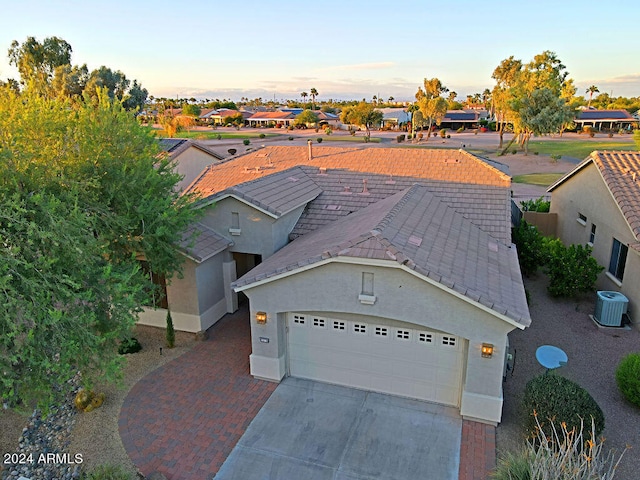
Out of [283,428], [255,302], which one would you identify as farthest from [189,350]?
[283,428]

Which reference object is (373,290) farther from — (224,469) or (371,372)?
(224,469)

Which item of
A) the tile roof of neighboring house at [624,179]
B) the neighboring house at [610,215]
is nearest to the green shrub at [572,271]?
the neighboring house at [610,215]

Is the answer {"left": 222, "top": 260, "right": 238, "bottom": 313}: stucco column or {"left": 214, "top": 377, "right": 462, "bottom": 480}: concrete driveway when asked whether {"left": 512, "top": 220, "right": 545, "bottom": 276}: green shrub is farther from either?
{"left": 222, "top": 260, "right": 238, "bottom": 313}: stucco column

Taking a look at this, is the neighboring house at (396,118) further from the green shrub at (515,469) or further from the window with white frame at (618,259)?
the green shrub at (515,469)

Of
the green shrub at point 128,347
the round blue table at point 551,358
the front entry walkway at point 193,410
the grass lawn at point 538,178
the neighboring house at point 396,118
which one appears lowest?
the front entry walkway at point 193,410

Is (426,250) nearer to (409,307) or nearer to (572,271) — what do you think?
(409,307)

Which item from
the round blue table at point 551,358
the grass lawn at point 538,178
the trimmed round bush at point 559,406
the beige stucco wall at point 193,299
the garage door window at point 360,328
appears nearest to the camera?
the trimmed round bush at point 559,406
